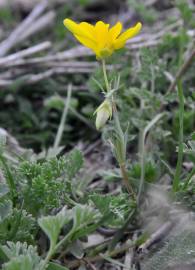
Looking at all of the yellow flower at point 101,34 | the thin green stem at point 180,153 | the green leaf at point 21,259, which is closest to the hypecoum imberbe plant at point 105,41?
the yellow flower at point 101,34

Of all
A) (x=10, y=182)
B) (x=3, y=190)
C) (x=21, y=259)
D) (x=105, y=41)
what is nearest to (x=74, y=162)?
(x=10, y=182)

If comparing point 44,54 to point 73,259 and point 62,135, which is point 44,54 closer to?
point 62,135

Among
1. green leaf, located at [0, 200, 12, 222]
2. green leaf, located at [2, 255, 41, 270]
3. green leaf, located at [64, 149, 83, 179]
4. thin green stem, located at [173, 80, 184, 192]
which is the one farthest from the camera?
green leaf, located at [64, 149, 83, 179]

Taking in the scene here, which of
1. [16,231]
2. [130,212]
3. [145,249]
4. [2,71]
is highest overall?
[2,71]

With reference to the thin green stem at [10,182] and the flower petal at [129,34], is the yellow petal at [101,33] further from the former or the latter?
the thin green stem at [10,182]

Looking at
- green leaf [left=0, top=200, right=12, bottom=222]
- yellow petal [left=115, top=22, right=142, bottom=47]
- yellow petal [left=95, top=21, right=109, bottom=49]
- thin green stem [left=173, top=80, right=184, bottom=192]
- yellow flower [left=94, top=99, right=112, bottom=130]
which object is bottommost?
thin green stem [left=173, top=80, right=184, bottom=192]

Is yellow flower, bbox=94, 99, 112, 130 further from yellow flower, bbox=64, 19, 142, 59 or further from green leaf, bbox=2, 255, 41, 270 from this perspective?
green leaf, bbox=2, 255, 41, 270

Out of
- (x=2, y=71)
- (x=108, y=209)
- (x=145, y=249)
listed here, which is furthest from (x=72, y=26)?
(x=2, y=71)

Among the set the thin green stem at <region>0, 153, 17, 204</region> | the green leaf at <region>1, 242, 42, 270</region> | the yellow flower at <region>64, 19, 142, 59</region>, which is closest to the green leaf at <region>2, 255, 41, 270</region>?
the green leaf at <region>1, 242, 42, 270</region>
